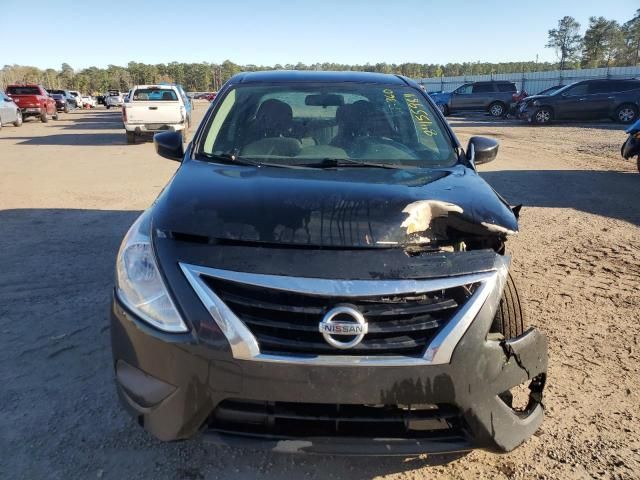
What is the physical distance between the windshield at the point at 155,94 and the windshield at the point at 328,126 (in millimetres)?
13791

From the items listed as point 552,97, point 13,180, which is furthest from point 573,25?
point 13,180

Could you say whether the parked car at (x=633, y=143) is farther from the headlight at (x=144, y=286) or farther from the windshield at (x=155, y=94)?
the windshield at (x=155, y=94)

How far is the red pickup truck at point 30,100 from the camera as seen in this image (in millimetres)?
26234

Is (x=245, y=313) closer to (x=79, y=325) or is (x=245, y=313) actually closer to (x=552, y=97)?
(x=79, y=325)

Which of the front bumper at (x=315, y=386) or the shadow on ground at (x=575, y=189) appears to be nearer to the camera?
the front bumper at (x=315, y=386)

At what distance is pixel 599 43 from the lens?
2977 inches

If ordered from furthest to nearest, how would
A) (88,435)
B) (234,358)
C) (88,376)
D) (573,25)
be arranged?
1. (573,25)
2. (88,376)
3. (88,435)
4. (234,358)

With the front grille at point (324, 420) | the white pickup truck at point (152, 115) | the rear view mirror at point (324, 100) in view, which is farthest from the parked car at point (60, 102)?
the front grille at point (324, 420)

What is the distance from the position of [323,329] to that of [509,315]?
3.01 ft

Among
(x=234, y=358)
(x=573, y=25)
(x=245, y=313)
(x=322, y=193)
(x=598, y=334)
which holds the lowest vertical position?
(x=598, y=334)

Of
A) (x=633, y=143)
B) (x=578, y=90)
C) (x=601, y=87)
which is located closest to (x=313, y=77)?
(x=633, y=143)

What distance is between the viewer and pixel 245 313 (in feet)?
6.25

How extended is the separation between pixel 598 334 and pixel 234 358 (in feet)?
9.42

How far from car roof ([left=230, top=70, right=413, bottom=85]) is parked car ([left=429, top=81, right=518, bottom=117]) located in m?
24.8
